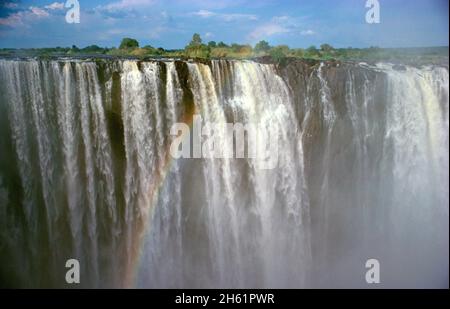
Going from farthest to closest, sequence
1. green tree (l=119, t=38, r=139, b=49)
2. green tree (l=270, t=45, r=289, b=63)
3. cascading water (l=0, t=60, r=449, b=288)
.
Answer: green tree (l=119, t=38, r=139, b=49) → green tree (l=270, t=45, r=289, b=63) → cascading water (l=0, t=60, r=449, b=288)

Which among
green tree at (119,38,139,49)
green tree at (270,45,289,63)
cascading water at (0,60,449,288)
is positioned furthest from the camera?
→ green tree at (119,38,139,49)

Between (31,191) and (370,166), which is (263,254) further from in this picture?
(31,191)

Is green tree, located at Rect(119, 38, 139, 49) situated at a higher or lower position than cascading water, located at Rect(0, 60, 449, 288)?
higher

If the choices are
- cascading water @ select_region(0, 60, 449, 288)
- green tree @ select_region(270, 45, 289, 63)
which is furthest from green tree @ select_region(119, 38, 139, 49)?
green tree @ select_region(270, 45, 289, 63)

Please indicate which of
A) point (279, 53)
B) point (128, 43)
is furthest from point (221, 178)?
point (128, 43)

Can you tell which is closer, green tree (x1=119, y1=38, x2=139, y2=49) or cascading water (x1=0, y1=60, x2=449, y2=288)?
cascading water (x1=0, y1=60, x2=449, y2=288)

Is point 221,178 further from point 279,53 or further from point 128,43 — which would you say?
point 128,43

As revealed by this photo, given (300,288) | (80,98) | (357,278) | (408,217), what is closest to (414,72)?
(408,217)

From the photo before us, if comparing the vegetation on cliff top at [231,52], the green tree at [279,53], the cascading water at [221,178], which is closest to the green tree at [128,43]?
the vegetation on cliff top at [231,52]

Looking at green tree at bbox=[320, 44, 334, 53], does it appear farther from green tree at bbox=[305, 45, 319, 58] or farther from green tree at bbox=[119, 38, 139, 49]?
green tree at bbox=[119, 38, 139, 49]
